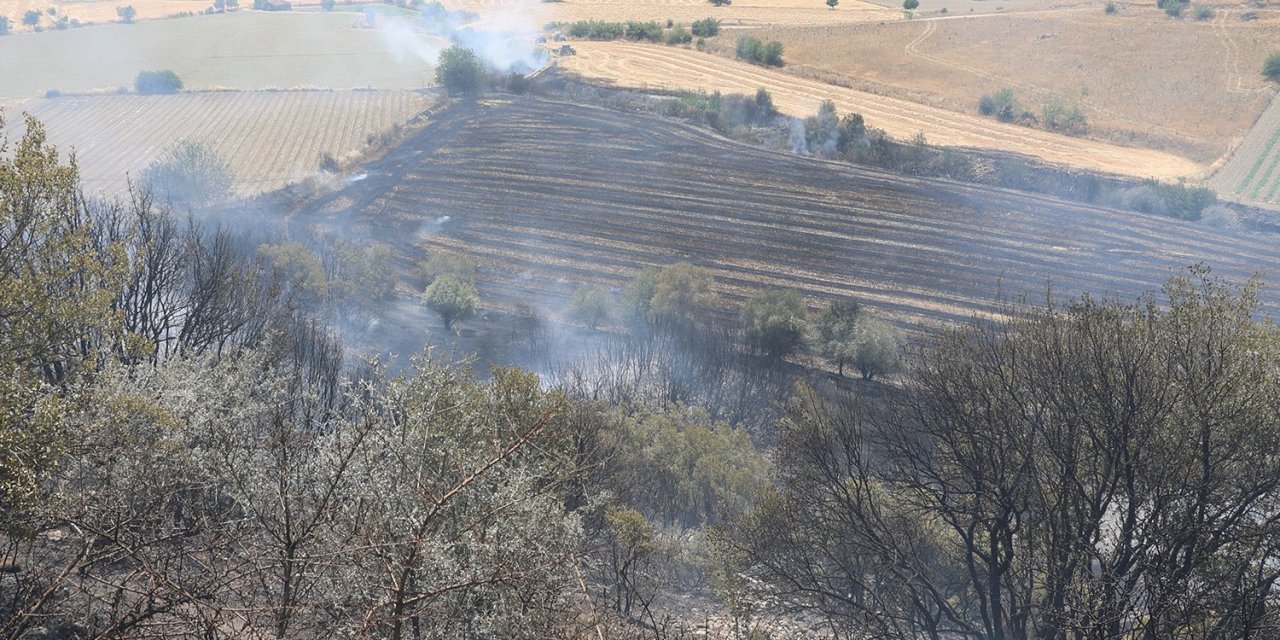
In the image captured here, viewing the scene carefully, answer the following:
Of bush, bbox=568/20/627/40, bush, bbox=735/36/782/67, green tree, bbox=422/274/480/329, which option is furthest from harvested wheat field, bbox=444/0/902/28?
green tree, bbox=422/274/480/329

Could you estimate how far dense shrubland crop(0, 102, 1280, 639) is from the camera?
10.6 metres

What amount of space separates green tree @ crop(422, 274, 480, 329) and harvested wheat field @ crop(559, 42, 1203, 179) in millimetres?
33430

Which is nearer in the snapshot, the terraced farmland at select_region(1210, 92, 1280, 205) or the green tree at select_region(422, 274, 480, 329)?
the green tree at select_region(422, 274, 480, 329)

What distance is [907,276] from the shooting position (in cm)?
4316

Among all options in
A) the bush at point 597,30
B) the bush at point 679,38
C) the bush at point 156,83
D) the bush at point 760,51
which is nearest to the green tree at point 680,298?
the bush at point 760,51

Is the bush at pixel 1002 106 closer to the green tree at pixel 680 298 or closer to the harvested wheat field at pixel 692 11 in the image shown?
the harvested wheat field at pixel 692 11

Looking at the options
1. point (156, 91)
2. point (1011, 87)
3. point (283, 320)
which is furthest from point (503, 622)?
point (156, 91)

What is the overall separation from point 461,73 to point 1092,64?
48385mm

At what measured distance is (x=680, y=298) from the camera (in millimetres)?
38594

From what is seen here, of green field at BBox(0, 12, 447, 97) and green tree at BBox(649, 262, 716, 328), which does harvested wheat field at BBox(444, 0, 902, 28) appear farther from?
green tree at BBox(649, 262, 716, 328)

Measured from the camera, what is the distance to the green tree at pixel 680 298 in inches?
1502

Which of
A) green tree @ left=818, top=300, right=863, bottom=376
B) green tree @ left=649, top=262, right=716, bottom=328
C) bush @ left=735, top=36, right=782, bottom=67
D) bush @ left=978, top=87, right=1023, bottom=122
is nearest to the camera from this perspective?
green tree @ left=818, top=300, right=863, bottom=376

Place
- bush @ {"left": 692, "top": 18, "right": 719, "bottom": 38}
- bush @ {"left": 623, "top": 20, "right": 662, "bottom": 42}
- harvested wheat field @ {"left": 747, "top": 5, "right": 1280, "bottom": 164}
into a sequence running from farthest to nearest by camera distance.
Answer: bush @ {"left": 692, "top": 18, "right": 719, "bottom": 38} < bush @ {"left": 623, "top": 20, "right": 662, "bottom": 42} < harvested wheat field @ {"left": 747, "top": 5, "right": 1280, "bottom": 164}

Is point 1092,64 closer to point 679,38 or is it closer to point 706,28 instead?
point 706,28
